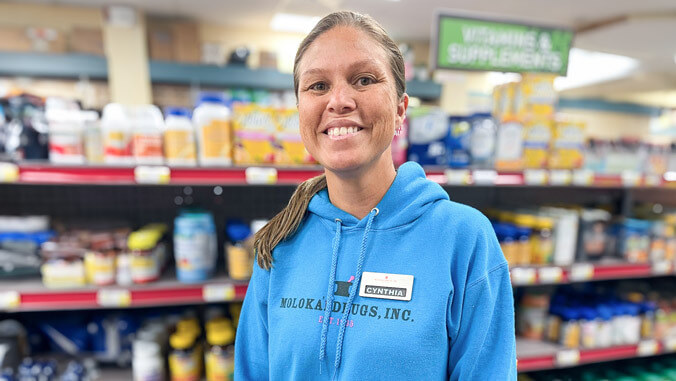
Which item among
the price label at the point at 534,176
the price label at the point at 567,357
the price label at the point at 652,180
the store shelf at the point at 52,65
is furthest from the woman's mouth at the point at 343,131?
the store shelf at the point at 52,65

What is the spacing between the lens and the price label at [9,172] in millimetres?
1505

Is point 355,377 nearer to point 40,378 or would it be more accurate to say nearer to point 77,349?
point 40,378

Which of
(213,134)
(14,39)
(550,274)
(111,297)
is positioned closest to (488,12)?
(550,274)

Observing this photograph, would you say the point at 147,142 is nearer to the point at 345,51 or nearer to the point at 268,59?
the point at 345,51

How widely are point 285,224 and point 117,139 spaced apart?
3.35 ft

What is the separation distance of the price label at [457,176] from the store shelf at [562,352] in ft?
3.22

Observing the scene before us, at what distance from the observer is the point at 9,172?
59.6 inches

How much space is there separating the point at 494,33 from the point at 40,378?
268 cm

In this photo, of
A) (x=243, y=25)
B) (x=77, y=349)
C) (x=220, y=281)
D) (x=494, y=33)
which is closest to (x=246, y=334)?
(x=220, y=281)

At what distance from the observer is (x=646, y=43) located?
553cm

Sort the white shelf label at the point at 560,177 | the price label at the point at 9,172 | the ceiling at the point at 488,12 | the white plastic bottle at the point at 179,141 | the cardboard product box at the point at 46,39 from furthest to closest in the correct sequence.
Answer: the ceiling at the point at 488,12, the cardboard product box at the point at 46,39, the white shelf label at the point at 560,177, the white plastic bottle at the point at 179,141, the price label at the point at 9,172

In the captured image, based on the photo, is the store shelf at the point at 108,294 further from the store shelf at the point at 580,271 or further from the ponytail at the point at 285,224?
the store shelf at the point at 580,271

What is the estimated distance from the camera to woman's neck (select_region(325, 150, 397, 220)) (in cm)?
89

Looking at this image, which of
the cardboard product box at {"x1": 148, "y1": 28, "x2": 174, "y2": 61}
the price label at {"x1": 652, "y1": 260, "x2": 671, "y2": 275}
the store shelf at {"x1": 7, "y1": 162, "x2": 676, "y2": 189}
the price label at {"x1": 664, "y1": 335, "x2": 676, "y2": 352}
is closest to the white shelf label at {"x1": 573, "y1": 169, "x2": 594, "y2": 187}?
the store shelf at {"x1": 7, "y1": 162, "x2": 676, "y2": 189}
